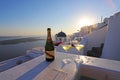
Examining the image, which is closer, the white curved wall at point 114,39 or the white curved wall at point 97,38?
the white curved wall at point 114,39

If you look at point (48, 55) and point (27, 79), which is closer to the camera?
point (27, 79)

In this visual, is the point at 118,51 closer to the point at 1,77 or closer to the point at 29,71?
the point at 29,71

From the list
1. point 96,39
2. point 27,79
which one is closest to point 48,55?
point 27,79

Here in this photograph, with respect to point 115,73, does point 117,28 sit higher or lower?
higher

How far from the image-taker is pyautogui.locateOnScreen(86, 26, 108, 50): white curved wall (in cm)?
501

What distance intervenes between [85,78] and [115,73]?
343 mm

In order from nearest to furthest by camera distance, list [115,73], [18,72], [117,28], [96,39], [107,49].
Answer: [18,72]
[115,73]
[117,28]
[107,49]
[96,39]

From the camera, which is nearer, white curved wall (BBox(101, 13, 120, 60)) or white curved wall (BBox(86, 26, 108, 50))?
white curved wall (BBox(101, 13, 120, 60))

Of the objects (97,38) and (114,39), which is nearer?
(114,39)

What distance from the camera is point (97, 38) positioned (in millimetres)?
5207

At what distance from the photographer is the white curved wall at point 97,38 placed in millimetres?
5012

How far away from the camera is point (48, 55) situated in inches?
40.1

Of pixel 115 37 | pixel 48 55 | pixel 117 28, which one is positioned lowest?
pixel 48 55

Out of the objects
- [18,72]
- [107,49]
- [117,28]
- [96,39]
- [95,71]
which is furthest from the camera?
[96,39]
